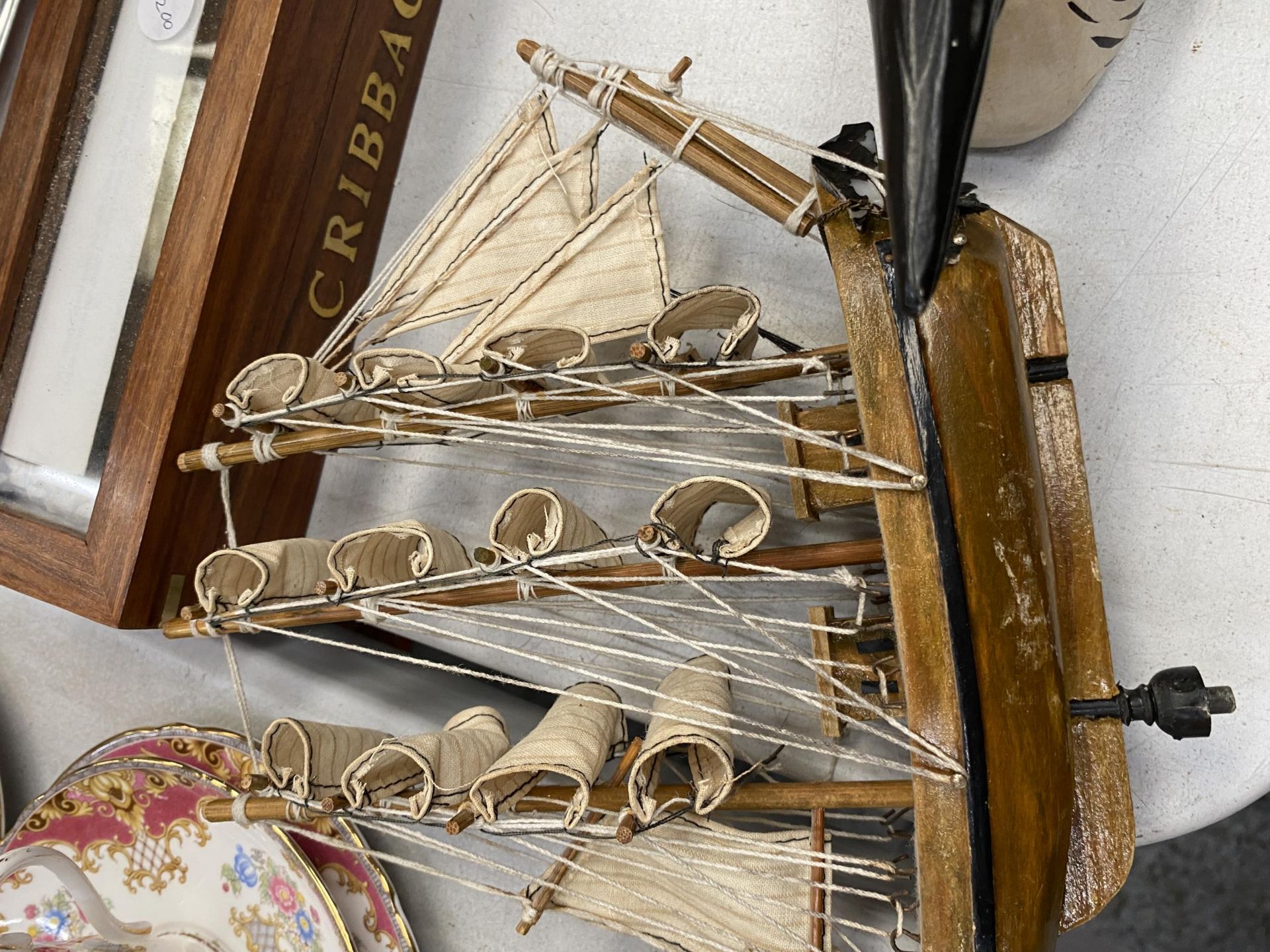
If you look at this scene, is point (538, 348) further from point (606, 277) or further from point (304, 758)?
point (304, 758)

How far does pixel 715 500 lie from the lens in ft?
1.69

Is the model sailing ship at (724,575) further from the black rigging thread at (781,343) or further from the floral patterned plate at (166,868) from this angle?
the floral patterned plate at (166,868)

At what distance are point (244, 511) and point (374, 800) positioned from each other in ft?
1.16

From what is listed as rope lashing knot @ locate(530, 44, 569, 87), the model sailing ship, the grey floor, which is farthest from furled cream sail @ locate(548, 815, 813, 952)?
the grey floor

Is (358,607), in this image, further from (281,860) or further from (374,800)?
(281,860)

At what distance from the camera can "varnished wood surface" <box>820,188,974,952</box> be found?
395 millimetres

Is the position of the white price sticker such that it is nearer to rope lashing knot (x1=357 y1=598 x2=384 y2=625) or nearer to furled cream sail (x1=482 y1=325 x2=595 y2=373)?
furled cream sail (x1=482 y1=325 x2=595 y2=373)

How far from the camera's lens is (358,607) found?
57 centimetres

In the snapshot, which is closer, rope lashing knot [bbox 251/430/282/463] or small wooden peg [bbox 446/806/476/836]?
small wooden peg [bbox 446/806/476/836]

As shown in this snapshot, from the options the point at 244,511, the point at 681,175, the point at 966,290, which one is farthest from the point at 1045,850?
the point at 244,511

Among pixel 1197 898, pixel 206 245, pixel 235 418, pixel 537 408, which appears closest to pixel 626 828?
pixel 537 408

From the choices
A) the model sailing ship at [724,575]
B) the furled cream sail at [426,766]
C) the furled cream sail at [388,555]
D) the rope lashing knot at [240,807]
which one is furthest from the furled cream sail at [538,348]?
the rope lashing knot at [240,807]

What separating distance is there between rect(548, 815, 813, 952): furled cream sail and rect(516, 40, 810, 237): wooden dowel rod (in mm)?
350

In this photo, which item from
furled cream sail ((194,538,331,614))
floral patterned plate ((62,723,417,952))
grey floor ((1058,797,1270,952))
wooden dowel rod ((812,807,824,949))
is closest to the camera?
wooden dowel rod ((812,807,824,949))
